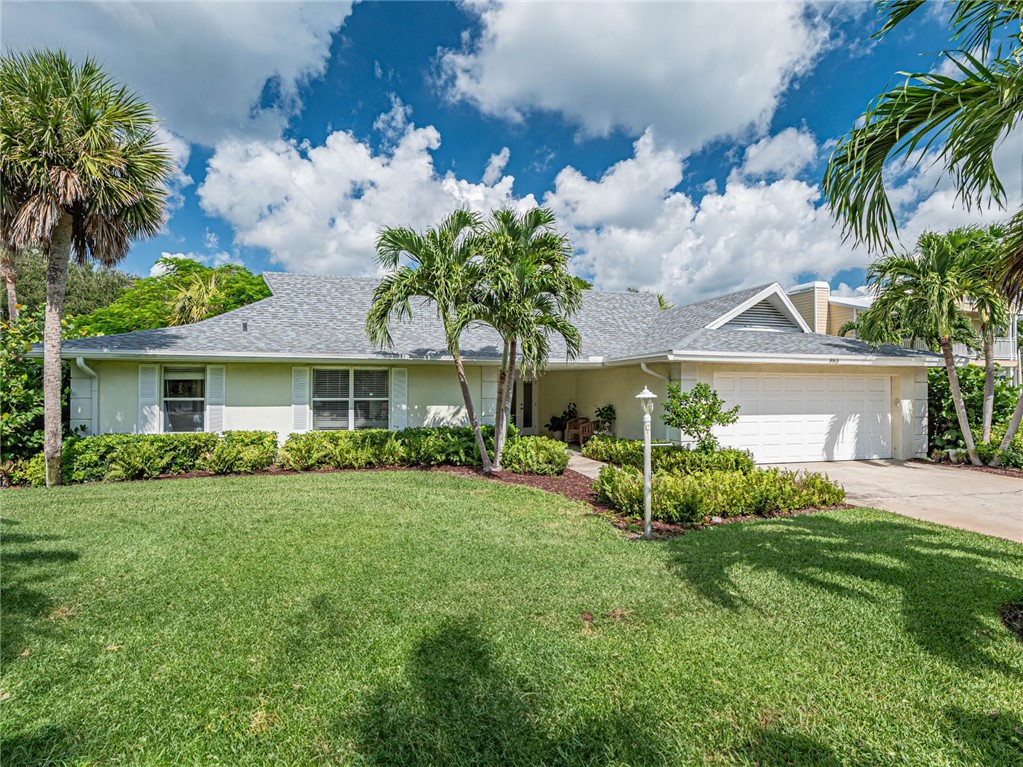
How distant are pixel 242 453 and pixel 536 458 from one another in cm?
630

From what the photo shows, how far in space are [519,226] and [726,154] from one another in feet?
35.0

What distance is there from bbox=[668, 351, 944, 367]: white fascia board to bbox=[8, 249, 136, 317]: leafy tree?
33368 mm

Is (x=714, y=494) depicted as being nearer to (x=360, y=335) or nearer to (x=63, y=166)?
(x=360, y=335)

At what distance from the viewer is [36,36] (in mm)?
8250

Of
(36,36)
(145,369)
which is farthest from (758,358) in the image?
(36,36)

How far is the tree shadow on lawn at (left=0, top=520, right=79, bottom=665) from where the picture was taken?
381cm

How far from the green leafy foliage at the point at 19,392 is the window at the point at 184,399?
212 centimetres

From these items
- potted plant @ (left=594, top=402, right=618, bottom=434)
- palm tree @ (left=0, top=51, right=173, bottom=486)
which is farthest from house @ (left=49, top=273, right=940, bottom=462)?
palm tree @ (left=0, top=51, right=173, bottom=486)

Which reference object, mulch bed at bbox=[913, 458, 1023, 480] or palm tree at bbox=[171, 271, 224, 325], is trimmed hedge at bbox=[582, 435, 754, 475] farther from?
palm tree at bbox=[171, 271, 224, 325]

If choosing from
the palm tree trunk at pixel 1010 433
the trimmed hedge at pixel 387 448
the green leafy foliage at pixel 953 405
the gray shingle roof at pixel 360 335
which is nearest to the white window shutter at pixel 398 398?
the gray shingle roof at pixel 360 335

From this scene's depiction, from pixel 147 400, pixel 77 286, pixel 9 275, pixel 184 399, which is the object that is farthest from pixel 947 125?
pixel 77 286

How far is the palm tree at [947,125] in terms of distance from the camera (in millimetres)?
3250

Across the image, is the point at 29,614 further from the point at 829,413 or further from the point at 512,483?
the point at 829,413

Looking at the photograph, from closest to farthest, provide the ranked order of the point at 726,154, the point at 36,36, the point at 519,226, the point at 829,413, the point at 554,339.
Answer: the point at 36,36 < the point at 519,226 < the point at 829,413 < the point at 554,339 < the point at 726,154
